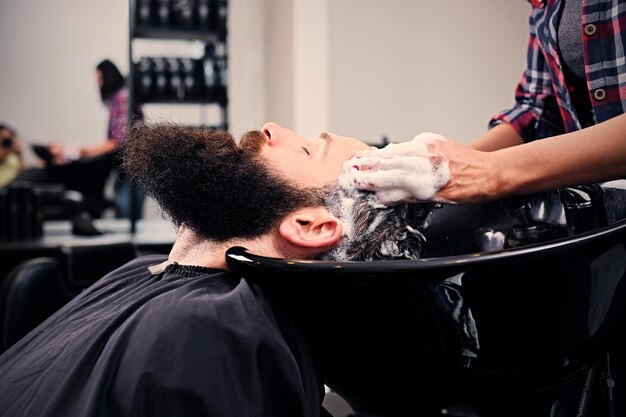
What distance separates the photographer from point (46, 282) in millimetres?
1560

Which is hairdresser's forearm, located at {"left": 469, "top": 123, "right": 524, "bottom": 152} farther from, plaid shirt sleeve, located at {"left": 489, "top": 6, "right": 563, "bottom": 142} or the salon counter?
the salon counter

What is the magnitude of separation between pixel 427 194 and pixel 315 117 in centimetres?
286

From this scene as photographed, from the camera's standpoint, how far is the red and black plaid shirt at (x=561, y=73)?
1.15 metres

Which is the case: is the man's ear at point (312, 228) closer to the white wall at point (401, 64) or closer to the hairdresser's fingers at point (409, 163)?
the hairdresser's fingers at point (409, 163)

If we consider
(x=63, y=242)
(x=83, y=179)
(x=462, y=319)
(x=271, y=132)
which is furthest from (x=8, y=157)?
(x=462, y=319)

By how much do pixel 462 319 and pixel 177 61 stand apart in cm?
348

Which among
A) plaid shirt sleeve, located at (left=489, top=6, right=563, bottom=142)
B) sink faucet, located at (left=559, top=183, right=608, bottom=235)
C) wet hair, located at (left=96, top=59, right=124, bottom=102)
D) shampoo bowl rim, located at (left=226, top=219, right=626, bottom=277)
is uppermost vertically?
wet hair, located at (left=96, top=59, right=124, bottom=102)

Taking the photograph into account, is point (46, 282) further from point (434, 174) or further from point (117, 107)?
point (117, 107)

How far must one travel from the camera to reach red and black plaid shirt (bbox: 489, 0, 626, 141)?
1150 millimetres

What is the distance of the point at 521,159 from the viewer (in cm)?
96

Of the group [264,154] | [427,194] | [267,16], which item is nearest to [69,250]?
[264,154]

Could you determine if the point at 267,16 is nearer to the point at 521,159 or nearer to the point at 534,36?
the point at 534,36

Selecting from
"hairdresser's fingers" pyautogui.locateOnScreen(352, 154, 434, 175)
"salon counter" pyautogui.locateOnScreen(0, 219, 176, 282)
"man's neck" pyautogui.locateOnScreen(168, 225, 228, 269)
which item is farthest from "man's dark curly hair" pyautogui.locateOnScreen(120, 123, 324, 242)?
"salon counter" pyautogui.locateOnScreen(0, 219, 176, 282)

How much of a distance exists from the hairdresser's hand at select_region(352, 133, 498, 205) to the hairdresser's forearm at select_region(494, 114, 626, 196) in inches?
1.1
